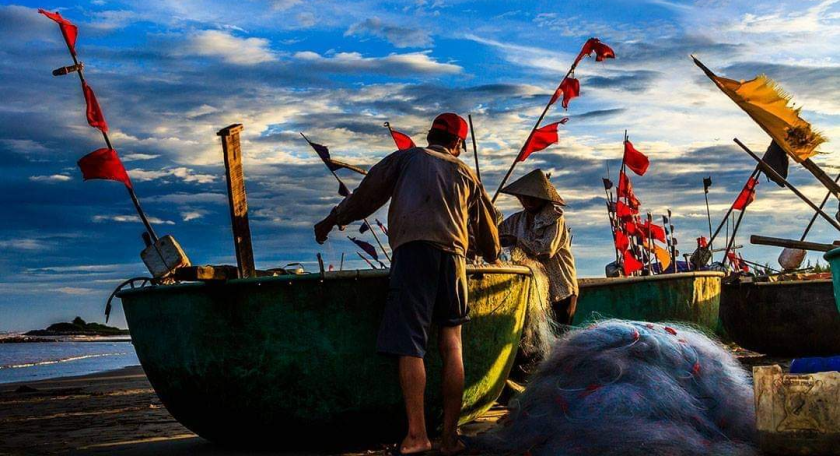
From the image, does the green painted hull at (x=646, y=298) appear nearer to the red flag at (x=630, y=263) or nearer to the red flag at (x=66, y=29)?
the red flag at (x=630, y=263)

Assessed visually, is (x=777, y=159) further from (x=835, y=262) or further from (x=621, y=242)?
(x=835, y=262)

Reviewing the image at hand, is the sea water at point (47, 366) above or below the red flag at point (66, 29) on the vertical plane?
below

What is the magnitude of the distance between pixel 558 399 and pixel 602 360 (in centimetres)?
34

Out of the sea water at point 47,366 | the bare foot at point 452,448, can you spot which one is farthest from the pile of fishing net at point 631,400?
the sea water at point 47,366

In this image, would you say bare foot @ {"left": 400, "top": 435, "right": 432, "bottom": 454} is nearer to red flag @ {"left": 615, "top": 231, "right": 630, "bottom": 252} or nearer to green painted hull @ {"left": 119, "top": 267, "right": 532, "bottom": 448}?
green painted hull @ {"left": 119, "top": 267, "right": 532, "bottom": 448}

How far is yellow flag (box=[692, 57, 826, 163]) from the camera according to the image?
455 cm

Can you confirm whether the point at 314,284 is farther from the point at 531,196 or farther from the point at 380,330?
the point at 531,196

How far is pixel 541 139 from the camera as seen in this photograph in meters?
7.41

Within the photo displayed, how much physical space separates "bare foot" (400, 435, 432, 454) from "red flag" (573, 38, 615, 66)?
178 inches

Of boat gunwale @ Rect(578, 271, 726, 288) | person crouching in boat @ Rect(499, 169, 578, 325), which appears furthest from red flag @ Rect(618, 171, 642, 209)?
person crouching in boat @ Rect(499, 169, 578, 325)

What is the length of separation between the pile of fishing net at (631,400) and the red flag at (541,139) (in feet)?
8.15

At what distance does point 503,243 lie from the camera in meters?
6.69

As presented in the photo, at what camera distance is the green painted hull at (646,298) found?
8.62 meters

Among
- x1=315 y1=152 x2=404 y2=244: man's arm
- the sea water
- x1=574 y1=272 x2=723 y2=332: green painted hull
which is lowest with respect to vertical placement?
the sea water
